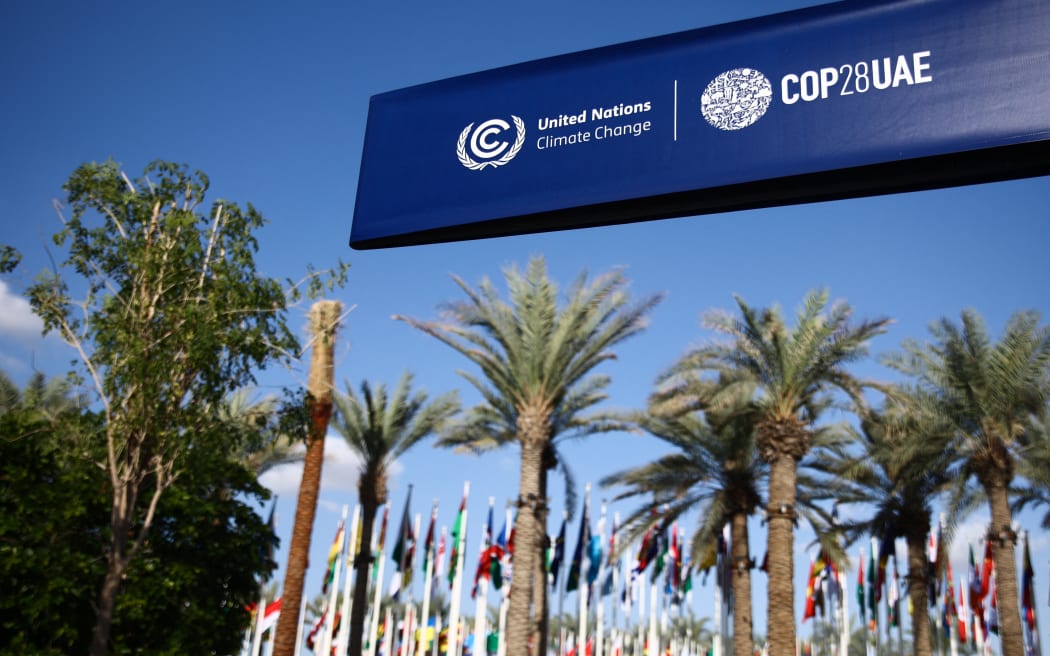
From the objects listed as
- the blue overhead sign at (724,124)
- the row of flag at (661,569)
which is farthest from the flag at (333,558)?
the blue overhead sign at (724,124)

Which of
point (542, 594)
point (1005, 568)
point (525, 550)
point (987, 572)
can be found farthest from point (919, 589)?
point (525, 550)

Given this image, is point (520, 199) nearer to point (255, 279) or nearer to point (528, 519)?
point (255, 279)

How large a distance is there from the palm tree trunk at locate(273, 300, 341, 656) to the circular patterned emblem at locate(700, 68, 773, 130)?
1913cm

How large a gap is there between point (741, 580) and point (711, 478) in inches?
126

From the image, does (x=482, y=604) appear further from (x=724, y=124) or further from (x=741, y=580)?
(x=724, y=124)

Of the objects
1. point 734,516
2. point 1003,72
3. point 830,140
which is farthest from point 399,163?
point 734,516

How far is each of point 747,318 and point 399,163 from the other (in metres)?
19.3

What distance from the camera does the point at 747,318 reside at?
21.7m

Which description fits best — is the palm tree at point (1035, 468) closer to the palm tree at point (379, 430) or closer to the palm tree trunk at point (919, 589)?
the palm tree trunk at point (919, 589)

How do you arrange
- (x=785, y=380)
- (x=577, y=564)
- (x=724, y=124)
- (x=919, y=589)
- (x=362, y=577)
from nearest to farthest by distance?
1. (x=724, y=124)
2. (x=785, y=380)
3. (x=362, y=577)
4. (x=919, y=589)
5. (x=577, y=564)

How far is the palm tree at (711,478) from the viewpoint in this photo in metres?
25.5

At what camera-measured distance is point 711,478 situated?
26.6 m

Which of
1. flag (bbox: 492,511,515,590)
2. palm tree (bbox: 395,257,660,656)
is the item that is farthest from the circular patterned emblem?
flag (bbox: 492,511,515,590)

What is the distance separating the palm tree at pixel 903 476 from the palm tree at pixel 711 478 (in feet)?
7.20
